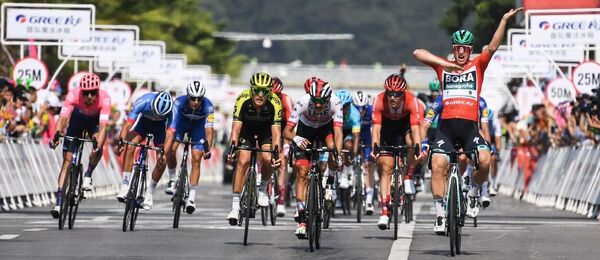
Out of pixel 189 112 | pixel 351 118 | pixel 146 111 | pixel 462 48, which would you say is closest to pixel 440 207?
pixel 462 48

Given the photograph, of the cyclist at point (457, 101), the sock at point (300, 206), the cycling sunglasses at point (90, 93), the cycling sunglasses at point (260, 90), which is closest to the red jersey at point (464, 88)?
the cyclist at point (457, 101)

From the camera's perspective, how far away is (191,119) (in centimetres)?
2278

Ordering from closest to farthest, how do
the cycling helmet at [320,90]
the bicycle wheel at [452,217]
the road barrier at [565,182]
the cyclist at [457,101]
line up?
1. the bicycle wheel at [452,217]
2. the cyclist at [457,101]
3. the cycling helmet at [320,90]
4. the road barrier at [565,182]

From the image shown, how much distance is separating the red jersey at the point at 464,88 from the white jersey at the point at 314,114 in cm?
142

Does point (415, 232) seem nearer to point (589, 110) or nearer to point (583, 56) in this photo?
point (589, 110)

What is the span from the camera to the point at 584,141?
3219 centimetres

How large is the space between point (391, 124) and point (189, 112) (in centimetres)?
239

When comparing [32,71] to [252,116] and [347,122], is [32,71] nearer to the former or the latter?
[347,122]

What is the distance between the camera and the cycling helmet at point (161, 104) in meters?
22.8

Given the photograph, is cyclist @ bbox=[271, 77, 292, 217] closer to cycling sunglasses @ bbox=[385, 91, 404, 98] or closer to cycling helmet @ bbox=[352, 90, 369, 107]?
cycling sunglasses @ bbox=[385, 91, 404, 98]

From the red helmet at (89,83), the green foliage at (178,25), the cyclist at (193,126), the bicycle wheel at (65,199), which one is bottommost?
the bicycle wheel at (65,199)

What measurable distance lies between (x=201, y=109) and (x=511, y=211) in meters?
8.11

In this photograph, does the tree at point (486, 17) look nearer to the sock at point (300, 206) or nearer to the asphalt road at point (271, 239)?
the asphalt road at point (271, 239)

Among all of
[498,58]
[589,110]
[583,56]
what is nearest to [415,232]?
[589,110]
